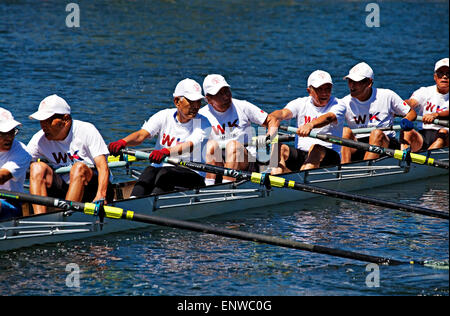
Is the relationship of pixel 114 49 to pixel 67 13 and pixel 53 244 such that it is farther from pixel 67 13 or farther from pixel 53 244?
pixel 53 244

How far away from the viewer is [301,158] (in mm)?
14758

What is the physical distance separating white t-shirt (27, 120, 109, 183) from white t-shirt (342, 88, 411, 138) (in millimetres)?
5558

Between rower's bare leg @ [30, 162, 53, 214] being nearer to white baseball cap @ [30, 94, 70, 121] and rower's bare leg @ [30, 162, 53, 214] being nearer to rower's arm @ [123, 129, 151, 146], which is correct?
white baseball cap @ [30, 94, 70, 121]

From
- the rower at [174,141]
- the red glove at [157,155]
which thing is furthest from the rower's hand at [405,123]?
the red glove at [157,155]

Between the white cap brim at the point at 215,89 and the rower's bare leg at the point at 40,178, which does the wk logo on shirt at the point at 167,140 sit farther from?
the rower's bare leg at the point at 40,178

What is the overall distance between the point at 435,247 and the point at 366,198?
4.53ft

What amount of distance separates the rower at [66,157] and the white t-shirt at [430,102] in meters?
7.47

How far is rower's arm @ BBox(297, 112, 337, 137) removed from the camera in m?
14.3

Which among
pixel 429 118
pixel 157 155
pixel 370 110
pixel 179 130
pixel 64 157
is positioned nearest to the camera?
pixel 64 157

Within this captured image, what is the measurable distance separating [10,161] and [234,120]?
3.96 m

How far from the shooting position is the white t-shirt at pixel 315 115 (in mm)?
14672

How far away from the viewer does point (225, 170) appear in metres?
12.8

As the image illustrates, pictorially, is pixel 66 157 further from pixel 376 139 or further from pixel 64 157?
pixel 376 139

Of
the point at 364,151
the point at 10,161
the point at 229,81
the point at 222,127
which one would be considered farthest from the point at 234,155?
the point at 229,81
